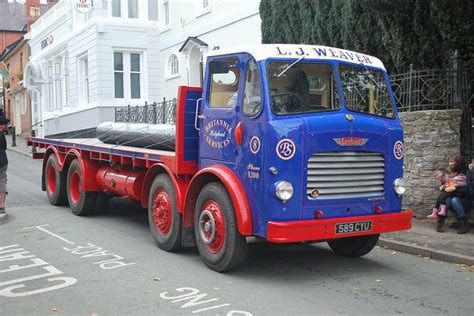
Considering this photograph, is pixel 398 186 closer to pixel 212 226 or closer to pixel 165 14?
pixel 212 226

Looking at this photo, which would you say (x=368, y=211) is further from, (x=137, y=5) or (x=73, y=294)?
(x=137, y=5)

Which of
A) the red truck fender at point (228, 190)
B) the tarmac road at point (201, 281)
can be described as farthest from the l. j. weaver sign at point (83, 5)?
the red truck fender at point (228, 190)

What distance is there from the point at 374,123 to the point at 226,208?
6.38 feet

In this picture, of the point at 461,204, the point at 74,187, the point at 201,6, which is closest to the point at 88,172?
the point at 74,187

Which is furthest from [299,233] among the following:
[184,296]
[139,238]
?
[139,238]

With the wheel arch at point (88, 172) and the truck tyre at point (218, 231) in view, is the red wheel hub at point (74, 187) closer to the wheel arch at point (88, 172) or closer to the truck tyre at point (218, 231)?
the wheel arch at point (88, 172)

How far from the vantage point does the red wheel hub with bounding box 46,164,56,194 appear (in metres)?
11.5

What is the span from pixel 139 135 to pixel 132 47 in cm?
1597

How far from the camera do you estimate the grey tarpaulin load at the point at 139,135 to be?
781 centimetres

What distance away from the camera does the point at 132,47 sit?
23812 mm

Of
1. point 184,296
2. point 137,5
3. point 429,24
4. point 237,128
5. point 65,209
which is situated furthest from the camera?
point 137,5

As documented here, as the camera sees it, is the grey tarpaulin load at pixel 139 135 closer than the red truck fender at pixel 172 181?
No

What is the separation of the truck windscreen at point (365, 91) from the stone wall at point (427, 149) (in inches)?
117

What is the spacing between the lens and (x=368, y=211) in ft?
20.6
